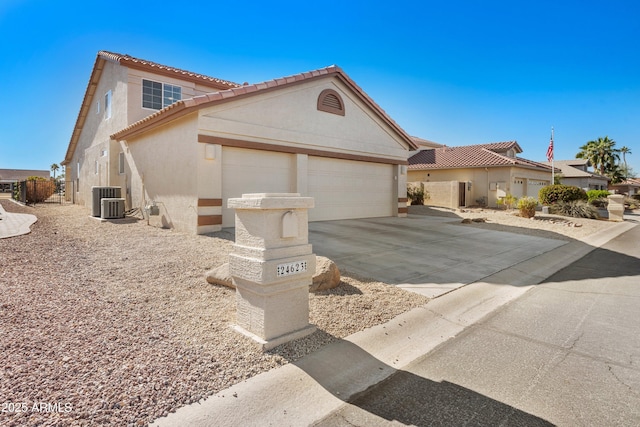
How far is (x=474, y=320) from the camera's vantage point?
5.06m

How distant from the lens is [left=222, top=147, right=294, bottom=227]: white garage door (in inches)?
448

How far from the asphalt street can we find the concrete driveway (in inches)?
62.8

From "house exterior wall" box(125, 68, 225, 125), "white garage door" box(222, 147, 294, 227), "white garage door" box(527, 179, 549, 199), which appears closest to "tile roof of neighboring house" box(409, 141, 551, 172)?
"white garage door" box(527, 179, 549, 199)

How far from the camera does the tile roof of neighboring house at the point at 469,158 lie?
25844 mm

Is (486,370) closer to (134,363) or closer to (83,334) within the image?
(134,363)

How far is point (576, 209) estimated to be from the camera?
1956 cm

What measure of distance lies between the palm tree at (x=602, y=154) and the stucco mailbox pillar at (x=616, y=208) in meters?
43.9

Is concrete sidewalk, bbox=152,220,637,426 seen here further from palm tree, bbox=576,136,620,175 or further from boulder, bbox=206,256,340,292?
palm tree, bbox=576,136,620,175

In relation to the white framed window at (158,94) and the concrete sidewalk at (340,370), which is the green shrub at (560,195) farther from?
the white framed window at (158,94)

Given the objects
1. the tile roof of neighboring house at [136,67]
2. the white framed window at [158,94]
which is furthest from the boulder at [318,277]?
the tile roof of neighboring house at [136,67]

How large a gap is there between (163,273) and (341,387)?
420 cm

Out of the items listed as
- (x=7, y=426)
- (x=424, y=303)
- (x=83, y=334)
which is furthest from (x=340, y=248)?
(x=7, y=426)

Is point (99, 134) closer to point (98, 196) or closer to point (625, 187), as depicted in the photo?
point (98, 196)

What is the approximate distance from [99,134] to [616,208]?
95.3 ft
